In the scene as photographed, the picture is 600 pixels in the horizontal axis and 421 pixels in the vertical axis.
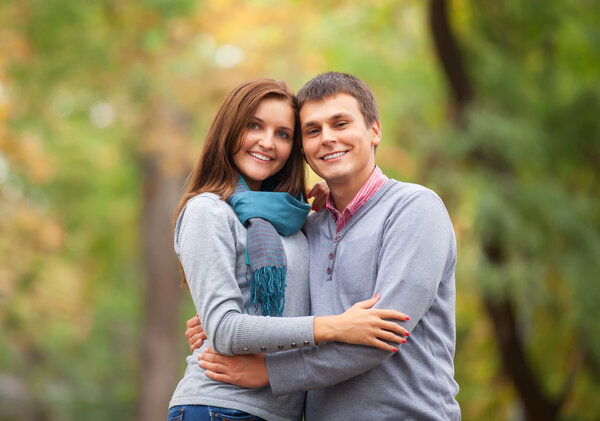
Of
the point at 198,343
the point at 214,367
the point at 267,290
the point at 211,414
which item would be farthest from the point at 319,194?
the point at 211,414

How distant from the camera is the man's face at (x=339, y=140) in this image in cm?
282

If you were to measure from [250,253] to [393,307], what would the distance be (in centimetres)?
55

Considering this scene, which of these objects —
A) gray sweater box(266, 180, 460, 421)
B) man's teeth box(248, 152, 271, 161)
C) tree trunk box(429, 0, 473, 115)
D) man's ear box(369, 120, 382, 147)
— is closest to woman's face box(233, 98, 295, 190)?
man's teeth box(248, 152, 271, 161)

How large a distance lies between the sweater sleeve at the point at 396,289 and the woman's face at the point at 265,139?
2.01 feet

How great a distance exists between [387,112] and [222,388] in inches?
278

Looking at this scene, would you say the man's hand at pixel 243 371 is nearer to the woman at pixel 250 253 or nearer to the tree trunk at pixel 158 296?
the woman at pixel 250 253

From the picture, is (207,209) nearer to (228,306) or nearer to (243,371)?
(228,306)

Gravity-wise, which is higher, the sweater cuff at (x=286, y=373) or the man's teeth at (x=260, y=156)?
the man's teeth at (x=260, y=156)

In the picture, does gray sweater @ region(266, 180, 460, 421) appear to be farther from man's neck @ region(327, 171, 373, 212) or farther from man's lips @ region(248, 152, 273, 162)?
man's lips @ region(248, 152, 273, 162)

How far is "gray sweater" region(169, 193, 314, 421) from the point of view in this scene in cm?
248

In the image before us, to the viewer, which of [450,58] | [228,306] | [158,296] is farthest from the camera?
[158,296]

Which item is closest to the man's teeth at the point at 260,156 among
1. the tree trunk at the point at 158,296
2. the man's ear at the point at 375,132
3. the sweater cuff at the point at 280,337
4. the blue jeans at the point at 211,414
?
the man's ear at the point at 375,132

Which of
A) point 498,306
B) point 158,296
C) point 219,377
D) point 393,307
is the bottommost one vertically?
point 158,296

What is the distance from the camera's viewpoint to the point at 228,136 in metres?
2.93
